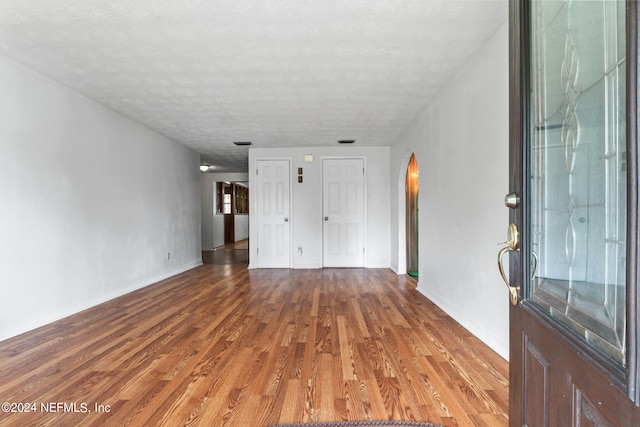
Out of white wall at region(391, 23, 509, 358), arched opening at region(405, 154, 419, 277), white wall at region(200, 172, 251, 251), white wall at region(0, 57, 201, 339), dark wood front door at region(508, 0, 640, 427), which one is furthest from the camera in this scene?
white wall at region(200, 172, 251, 251)

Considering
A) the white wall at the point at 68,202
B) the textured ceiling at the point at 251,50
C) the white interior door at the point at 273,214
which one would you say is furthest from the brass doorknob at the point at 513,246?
the white interior door at the point at 273,214

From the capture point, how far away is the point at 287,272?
590 cm

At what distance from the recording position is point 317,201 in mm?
6285

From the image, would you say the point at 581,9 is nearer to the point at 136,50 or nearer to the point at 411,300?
the point at 136,50

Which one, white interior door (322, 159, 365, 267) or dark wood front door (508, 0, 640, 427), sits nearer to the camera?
dark wood front door (508, 0, 640, 427)

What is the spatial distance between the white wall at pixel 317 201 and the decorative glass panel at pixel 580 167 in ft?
17.5

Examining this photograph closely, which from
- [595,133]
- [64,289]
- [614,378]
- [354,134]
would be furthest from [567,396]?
[354,134]

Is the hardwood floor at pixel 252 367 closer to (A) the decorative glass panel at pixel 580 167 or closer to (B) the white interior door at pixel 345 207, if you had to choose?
(A) the decorative glass panel at pixel 580 167

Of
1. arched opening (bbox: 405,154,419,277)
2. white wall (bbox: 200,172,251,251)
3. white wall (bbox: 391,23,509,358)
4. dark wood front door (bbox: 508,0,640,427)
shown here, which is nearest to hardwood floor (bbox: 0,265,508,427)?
white wall (bbox: 391,23,509,358)

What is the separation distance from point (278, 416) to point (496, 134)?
2276 millimetres

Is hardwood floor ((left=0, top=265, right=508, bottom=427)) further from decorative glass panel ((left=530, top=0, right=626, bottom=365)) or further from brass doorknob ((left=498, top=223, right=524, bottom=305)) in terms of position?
decorative glass panel ((left=530, top=0, right=626, bottom=365))

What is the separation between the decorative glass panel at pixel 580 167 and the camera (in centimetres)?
63

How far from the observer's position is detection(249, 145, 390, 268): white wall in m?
6.24

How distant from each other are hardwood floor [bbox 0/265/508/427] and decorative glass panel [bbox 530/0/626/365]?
3.68ft
